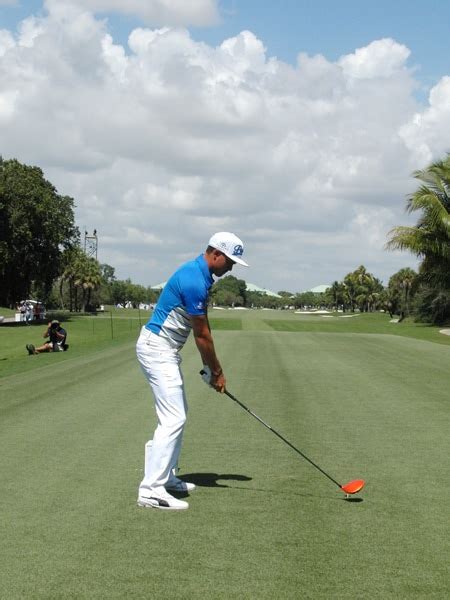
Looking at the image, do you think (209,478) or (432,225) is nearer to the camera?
(209,478)

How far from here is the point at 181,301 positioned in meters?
6.48

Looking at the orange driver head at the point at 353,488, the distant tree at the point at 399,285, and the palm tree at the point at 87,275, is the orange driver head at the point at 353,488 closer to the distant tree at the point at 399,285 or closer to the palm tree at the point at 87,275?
the distant tree at the point at 399,285

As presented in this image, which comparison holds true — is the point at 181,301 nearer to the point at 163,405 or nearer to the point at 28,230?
the point at 163,405

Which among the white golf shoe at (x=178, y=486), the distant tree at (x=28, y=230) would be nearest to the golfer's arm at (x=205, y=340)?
the white golf shoe at (x=178, y=486)

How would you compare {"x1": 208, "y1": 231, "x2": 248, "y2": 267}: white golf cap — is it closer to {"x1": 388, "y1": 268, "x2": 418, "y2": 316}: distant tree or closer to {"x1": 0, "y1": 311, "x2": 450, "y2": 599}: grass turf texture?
{"x1": 0, "y1": 311, "x2": 450, "y2": 599}: grass turf texture

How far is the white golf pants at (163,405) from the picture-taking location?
6484mm

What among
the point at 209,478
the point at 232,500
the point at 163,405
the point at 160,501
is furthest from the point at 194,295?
the point at 209,478

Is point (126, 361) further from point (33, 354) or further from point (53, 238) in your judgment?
point (53, 238)

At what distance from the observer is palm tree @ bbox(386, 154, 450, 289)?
130 ft

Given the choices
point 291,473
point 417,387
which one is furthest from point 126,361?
point 291,473

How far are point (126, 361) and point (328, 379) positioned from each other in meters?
6.42

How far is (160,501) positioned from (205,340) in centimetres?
133

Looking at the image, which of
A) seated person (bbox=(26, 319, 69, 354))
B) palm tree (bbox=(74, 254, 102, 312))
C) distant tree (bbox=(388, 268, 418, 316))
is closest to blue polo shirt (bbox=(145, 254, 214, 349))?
seated person (bbox=(26, 319, 69, 354))

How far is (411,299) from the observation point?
84688mm
